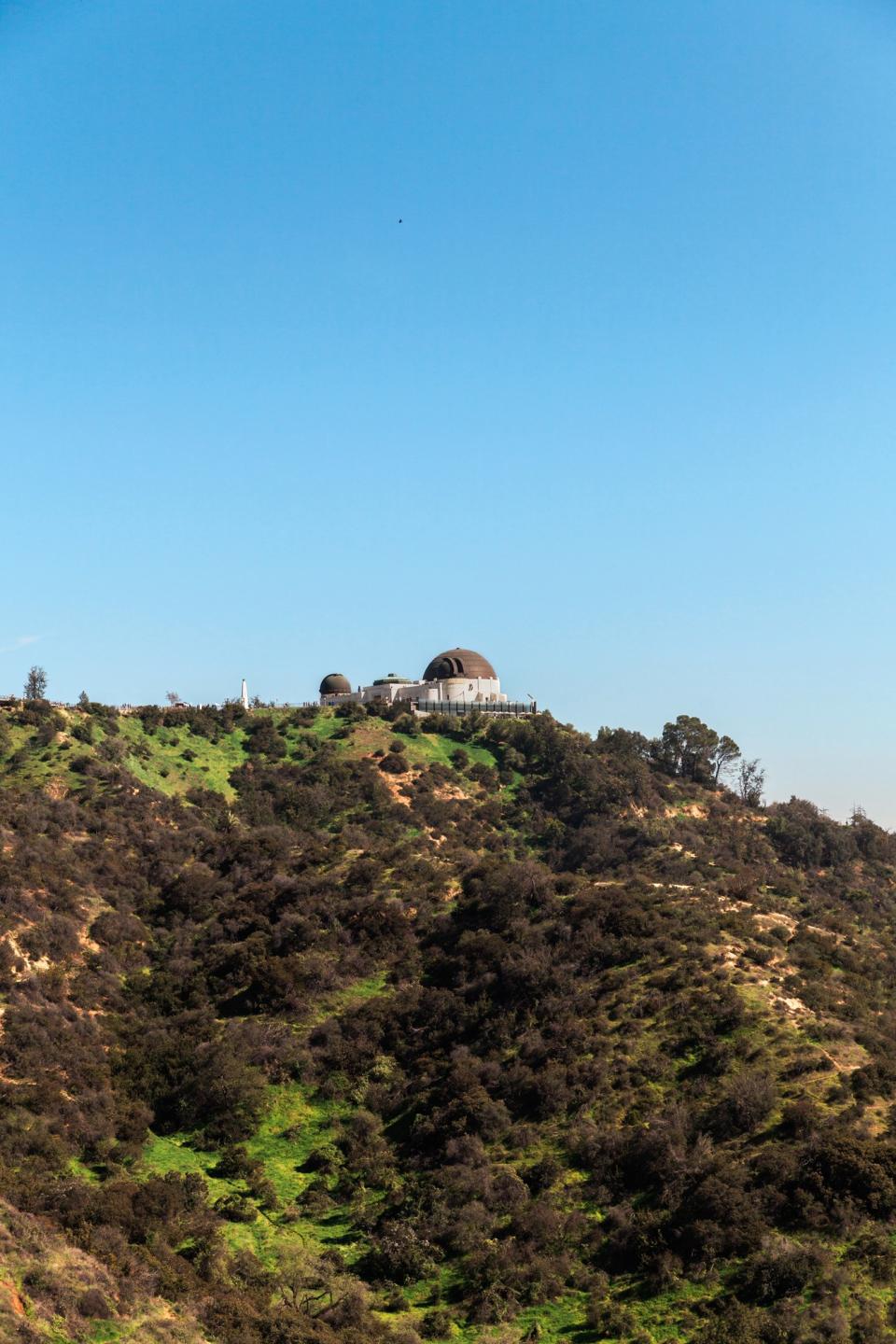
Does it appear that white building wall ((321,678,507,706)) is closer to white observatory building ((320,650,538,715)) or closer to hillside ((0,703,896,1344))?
white observatory building ((320,650,538,715))

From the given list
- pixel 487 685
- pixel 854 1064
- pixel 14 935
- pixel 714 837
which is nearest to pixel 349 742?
pixel 487 685

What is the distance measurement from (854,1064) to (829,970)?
1002 cm

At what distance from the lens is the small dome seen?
115812 millimetres

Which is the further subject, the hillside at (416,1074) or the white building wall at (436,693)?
the white building wall at (436,693)

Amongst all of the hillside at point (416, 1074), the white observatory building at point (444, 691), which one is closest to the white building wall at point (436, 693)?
the white observatory building at point (444, 691)

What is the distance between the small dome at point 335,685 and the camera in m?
116

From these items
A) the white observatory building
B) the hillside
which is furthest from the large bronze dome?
the hillside

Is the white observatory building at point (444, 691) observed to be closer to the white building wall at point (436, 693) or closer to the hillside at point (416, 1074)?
the white building wall at point (436, 693)

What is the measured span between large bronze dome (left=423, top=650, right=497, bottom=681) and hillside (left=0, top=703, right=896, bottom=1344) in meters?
26.4

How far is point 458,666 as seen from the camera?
11400 cm

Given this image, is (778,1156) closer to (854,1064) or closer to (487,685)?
(854,1064)

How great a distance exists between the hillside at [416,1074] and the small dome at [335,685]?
28447 mm

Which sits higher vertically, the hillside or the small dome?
the small dome

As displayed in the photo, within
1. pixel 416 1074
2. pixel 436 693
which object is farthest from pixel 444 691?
pixel 416 1074
